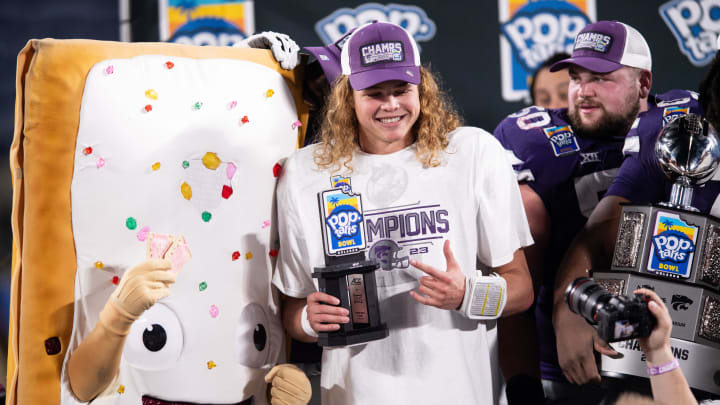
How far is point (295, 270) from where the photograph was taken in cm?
224

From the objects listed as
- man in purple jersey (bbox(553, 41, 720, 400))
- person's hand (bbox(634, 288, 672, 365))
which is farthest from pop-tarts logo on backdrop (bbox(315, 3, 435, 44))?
person's hand (bbox(634, 288, 672, 365))

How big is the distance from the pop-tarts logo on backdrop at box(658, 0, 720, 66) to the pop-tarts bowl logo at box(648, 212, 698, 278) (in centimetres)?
236

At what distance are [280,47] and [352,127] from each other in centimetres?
35

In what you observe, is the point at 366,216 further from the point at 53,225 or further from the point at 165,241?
the point at 53,225

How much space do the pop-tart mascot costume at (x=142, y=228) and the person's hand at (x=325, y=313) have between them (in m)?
0.23

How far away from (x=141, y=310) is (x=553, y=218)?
1524 millimetres

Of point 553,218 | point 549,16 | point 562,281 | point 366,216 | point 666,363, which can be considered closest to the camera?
point 666,363

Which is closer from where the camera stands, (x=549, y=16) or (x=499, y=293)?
(x=499, y=293)

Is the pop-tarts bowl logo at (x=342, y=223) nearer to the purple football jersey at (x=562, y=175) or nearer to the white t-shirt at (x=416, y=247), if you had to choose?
the white t-shirt at (x=416, y=247)

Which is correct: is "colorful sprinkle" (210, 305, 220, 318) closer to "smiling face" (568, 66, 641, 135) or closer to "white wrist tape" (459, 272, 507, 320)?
"white wrist tape" (459, 272, 507, 320)

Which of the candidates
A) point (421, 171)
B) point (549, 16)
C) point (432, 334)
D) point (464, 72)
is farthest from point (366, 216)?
point (549, 16)

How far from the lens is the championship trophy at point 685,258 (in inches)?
79.0

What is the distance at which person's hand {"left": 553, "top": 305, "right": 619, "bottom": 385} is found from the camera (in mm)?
2238

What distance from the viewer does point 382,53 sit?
218 cm
